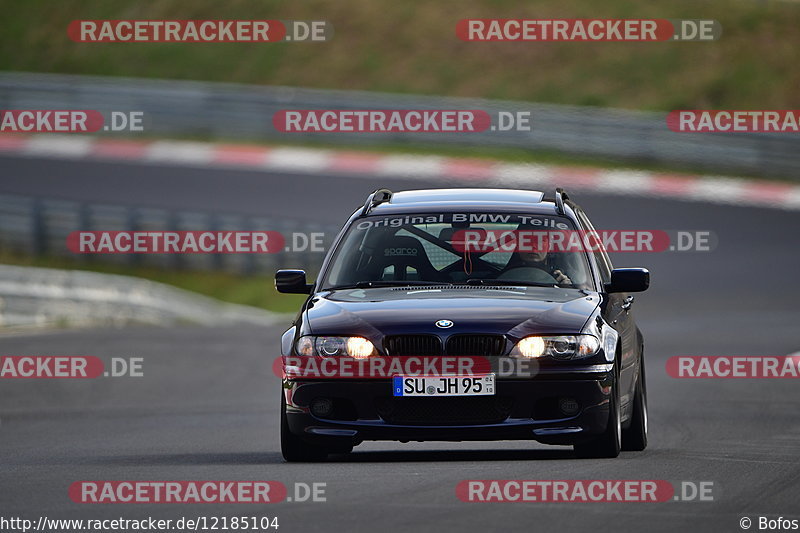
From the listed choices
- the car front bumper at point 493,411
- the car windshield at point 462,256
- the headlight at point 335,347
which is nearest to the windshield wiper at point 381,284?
the car windshield at point 462,256

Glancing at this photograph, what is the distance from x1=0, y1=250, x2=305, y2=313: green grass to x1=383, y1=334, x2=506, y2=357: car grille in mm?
23171

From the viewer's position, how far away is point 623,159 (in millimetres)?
36438

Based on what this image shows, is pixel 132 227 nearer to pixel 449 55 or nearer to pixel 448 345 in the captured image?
pixel 449 55

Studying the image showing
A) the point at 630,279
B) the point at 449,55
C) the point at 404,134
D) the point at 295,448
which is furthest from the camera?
the point at 449,55

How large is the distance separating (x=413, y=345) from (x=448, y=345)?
18 cm

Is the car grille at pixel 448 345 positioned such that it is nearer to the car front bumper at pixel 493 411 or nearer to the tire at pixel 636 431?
the car front bumper at pixel 493 411

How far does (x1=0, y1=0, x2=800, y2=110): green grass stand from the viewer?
47875 mm

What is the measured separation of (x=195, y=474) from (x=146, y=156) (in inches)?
1119

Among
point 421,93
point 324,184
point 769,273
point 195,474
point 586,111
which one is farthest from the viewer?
point 421,93

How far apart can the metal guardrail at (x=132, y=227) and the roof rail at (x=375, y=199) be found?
21.8 m

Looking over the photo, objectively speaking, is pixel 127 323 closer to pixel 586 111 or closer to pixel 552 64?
pixel 586 111

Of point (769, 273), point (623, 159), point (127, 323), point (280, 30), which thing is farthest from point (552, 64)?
point (127, 323)

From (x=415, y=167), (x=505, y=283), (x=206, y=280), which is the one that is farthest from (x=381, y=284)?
(x=415, y=167)

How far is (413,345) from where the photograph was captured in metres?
9.41
